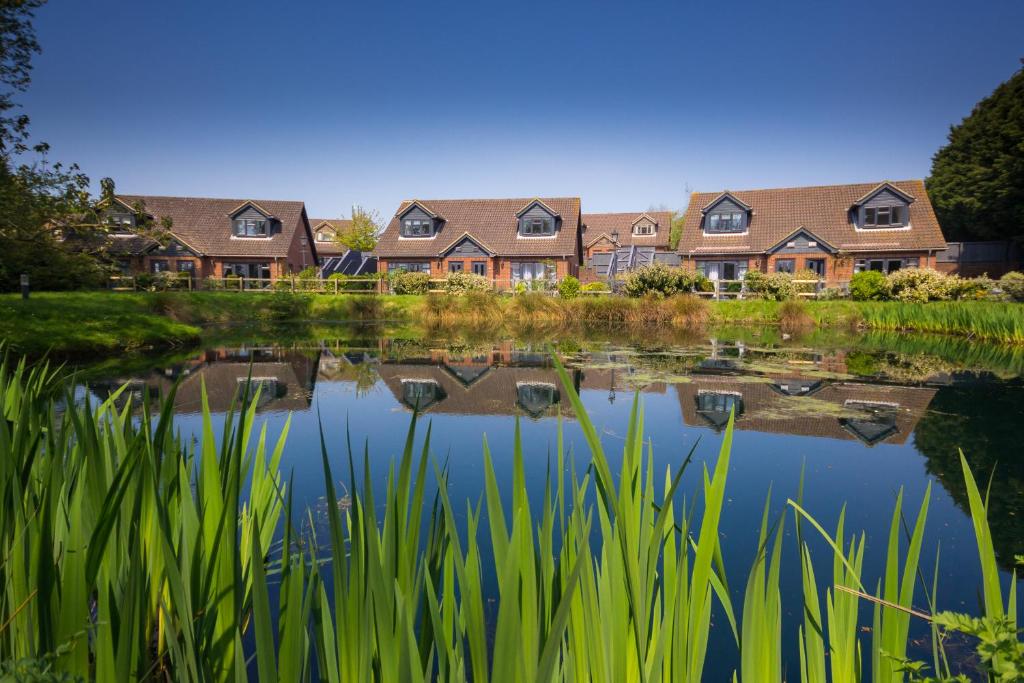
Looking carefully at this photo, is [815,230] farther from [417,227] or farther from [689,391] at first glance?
[689,391]

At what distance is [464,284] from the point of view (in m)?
30.7

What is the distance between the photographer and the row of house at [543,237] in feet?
117

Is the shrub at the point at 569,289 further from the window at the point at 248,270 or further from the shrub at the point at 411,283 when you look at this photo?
the window at the point at 248,270

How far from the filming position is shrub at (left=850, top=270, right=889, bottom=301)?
25656 millimetres

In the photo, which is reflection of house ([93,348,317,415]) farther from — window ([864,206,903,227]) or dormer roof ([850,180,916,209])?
window ([864,206,903,227])

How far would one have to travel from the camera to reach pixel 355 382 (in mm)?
11469

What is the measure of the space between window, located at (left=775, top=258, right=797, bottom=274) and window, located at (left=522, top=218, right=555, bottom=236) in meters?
14.0

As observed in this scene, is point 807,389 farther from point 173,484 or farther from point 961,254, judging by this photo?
point 961,254

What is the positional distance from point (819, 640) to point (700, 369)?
11.8m

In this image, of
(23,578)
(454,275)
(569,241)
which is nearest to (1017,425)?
(23,578)

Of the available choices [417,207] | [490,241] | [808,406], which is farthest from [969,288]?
[417,207]

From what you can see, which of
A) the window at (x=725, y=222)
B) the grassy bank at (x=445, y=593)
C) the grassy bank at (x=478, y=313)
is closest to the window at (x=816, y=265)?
the window at (x=725, y=222)

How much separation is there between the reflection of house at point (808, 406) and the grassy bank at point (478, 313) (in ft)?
34.7

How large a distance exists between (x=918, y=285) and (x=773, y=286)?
17.7 feet
